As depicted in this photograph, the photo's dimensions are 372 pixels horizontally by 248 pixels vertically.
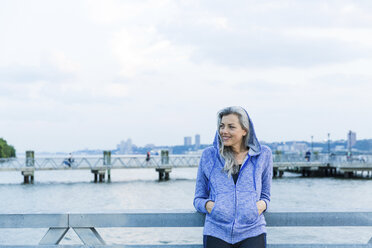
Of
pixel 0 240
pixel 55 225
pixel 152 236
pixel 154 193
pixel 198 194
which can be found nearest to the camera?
pixel 198 194

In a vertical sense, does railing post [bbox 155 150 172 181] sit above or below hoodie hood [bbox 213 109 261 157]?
below

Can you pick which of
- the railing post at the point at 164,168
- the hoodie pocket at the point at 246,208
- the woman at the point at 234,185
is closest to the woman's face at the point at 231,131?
the woman at the point at 234,185

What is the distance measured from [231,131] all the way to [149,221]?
0.92 metres

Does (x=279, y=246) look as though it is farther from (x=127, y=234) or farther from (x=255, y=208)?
(x=127, y=234)

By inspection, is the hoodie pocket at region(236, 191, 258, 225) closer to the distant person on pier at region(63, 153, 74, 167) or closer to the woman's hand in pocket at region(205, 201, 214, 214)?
the woman's hand in pocket at region(205, 201, 214, 214)

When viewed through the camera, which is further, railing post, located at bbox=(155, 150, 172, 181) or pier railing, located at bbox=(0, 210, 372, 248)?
railing post, located at bbox=(155, 150, 172, 181)

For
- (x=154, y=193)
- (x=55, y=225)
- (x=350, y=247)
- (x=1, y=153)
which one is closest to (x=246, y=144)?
(x=350, y=247)

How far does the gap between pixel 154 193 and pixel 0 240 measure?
20.6 meters

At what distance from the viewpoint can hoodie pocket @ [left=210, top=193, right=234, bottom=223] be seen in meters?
3.08

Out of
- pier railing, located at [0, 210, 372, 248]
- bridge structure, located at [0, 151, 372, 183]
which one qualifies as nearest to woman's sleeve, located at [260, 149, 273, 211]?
pier railing, located at [0, 210, 372, 248]

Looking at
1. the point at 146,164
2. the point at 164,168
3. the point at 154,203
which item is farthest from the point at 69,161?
the point at 154,203

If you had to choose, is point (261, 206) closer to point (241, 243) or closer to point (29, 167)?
point (241, 243)

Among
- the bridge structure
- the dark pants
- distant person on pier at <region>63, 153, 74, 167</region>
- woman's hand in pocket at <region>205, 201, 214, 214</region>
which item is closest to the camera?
the dark pants

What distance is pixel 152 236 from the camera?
1712cm
